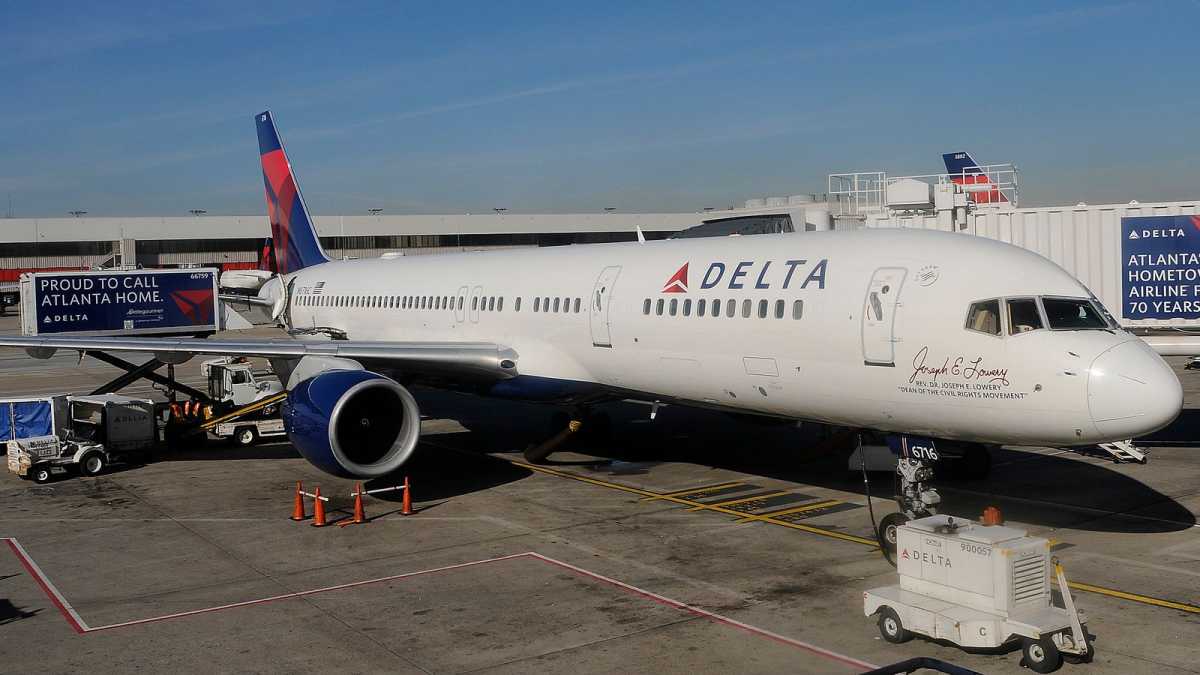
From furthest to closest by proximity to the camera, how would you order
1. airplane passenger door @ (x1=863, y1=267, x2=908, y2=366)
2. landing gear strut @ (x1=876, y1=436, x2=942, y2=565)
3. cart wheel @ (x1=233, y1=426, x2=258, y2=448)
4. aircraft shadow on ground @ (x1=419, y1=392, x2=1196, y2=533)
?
1. cart wheel @ (x1=233, y1=426, x2=258, y2=448)
2. aircraft shadow on ground @ (x1=419, y1=392, x2=1196, y2=533)
3. airplane passenger door @ (x1=863, y1=267, x2=908, y2=366)
4. landing gear strut @ (x1=876, y1=436, x2=942, y2=565)

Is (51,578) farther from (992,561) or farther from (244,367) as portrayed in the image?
(244,367)

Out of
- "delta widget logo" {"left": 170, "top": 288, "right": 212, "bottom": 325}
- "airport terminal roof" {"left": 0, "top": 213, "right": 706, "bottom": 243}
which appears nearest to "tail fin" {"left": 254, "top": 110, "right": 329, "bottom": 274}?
"delta widget logo" {"left": 170, "top": 288, "right": 212, "bottom": 325}

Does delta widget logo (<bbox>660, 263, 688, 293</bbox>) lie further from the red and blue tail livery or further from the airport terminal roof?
the airport terminal roof

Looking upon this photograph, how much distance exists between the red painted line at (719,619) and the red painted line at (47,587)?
17.3 ft

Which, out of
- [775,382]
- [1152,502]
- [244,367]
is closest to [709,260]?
[775,382]

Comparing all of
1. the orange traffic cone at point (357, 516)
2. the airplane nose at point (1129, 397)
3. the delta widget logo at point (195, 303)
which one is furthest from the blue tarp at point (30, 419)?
the airplane nose at point (1129, 397)

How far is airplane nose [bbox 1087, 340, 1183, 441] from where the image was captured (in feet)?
36.4

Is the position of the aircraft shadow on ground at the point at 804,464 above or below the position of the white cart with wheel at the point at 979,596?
below

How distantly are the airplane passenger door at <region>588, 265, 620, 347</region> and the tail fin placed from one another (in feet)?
50.3

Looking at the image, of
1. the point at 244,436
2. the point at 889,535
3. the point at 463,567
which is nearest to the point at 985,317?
the point at 889,535

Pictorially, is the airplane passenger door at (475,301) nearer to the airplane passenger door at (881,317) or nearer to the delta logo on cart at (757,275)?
the delta logo on cart at (757,275)

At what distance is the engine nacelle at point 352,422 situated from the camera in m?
16.2

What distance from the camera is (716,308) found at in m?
15.4

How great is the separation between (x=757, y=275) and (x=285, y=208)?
65.8ft
